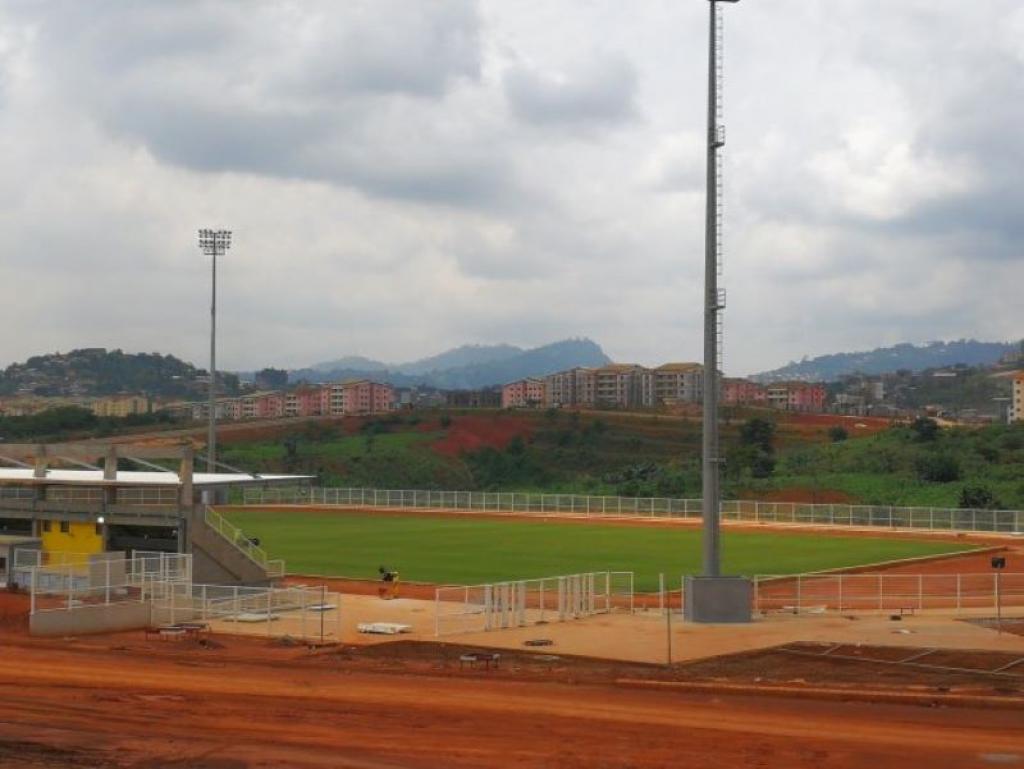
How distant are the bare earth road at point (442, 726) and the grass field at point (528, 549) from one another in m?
21.4

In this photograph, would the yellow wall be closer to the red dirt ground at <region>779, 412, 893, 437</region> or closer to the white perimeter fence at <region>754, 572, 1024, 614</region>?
the white perimeter fence at <region>754, 572, 1024, 614</region>

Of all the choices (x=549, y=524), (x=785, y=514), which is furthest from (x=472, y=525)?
(x=785, y=514)

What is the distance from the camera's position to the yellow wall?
36531mm

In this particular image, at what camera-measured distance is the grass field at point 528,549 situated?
46094 millimetres

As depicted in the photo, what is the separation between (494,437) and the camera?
141125 millimetres

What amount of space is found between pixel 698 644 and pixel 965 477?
6954 cm

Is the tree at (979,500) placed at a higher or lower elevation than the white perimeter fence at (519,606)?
higher

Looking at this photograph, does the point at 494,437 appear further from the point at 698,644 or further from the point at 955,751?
the point at 955,751

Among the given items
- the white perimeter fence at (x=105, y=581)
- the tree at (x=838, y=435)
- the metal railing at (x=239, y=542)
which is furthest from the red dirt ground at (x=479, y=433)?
the white perimeter fence at (x=105, y=581)

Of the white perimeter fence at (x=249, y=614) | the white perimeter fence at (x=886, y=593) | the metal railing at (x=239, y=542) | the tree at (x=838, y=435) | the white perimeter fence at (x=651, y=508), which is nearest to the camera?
the white perimeter fence at (x=249, y=614)

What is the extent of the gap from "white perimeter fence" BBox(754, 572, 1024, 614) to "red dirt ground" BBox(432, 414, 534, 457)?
90.0m

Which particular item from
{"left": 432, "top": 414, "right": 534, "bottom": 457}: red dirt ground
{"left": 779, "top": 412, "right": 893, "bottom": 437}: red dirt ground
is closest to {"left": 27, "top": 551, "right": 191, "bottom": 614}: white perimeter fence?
{"left": 432, "top": 414, "right": 534, "bottom": 457}: red dirt ground

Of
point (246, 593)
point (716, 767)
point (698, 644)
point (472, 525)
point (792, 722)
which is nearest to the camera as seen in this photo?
point (716, 767)

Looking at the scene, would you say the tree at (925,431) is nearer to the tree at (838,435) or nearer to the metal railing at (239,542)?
the tree at (838,435)
